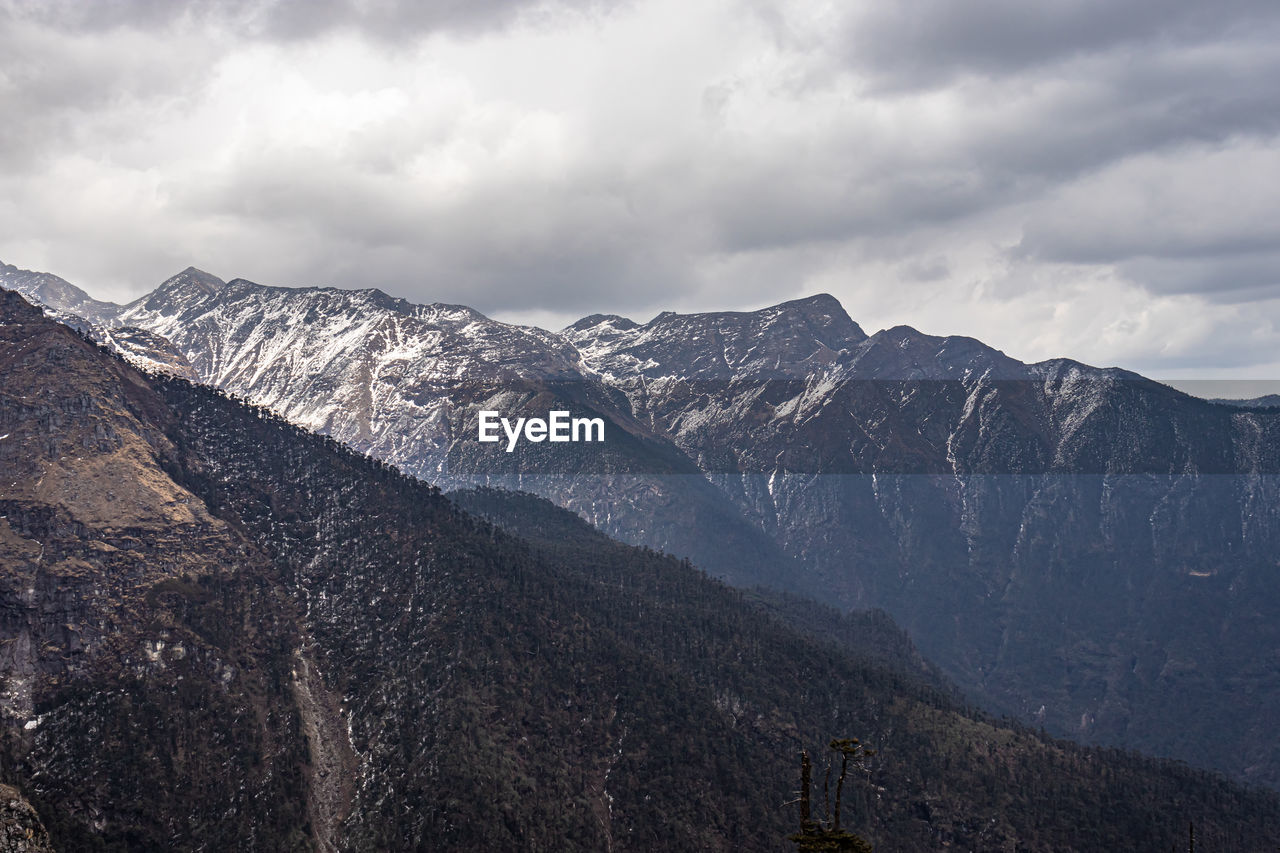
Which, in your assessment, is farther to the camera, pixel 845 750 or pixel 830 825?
pixel 830 825

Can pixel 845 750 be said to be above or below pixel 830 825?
above
